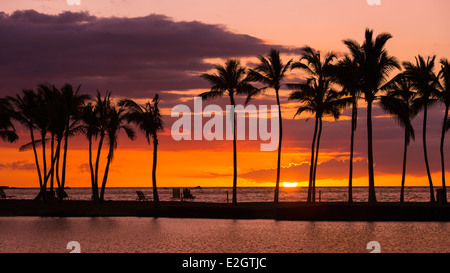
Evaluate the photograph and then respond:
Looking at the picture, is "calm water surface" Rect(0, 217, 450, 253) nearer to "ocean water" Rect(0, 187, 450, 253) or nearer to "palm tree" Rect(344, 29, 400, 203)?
"ocean water" Rect(0, 187, 450, 253)

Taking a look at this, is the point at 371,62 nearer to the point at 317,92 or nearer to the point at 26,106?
the point at 317,92

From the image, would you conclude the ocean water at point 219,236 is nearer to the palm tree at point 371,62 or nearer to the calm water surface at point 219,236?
the calm water surface at point 219,236

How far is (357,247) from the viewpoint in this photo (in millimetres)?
32625

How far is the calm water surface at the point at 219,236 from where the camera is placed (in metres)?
32.3

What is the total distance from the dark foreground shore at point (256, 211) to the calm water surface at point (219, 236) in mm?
674

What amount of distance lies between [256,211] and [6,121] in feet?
88.6

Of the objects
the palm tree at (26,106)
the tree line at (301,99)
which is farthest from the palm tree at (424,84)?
the palm tree at (26,106)

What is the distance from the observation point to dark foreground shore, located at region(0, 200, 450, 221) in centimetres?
4362

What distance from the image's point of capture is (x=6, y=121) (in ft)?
203

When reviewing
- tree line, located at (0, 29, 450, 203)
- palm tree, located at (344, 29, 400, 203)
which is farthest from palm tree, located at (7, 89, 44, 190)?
palm tree, located at (344, 29, 400, 203)
